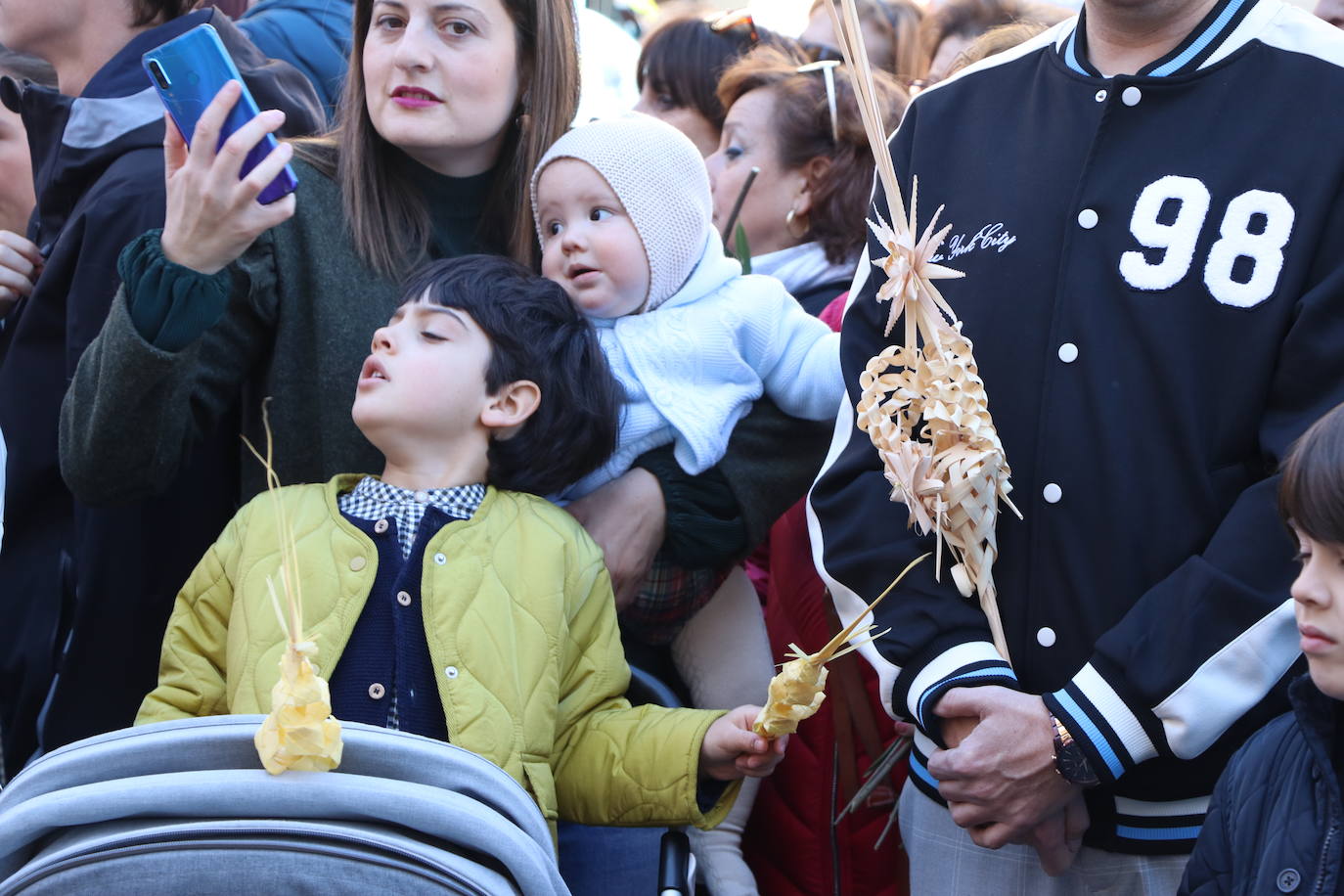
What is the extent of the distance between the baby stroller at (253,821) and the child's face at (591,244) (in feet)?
3.99

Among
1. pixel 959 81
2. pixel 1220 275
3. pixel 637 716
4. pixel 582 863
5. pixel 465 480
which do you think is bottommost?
pixel 582 863

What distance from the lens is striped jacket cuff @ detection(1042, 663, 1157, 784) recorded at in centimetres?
217

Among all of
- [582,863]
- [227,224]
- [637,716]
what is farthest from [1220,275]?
[227,224]

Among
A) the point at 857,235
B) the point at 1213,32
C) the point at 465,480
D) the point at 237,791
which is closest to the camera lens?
the point at 237,791

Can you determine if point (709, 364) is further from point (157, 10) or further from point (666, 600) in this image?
point (157, 10)

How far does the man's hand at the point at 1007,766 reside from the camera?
2221mm

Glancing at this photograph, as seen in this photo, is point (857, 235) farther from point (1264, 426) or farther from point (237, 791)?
point (237, 791)

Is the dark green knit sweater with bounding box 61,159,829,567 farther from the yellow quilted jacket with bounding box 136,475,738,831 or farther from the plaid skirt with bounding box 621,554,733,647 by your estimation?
the yellow quilted jacket with bounding box 136,475,738,831

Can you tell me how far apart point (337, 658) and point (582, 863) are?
52 centimetres

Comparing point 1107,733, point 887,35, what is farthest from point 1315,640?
point 887,35

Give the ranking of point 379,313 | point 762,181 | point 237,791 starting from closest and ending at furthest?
point 237,791
point 379,313
point 762,181

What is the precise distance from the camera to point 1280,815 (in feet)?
6.43

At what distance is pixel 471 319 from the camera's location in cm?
264

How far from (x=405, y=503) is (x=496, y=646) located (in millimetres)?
303
